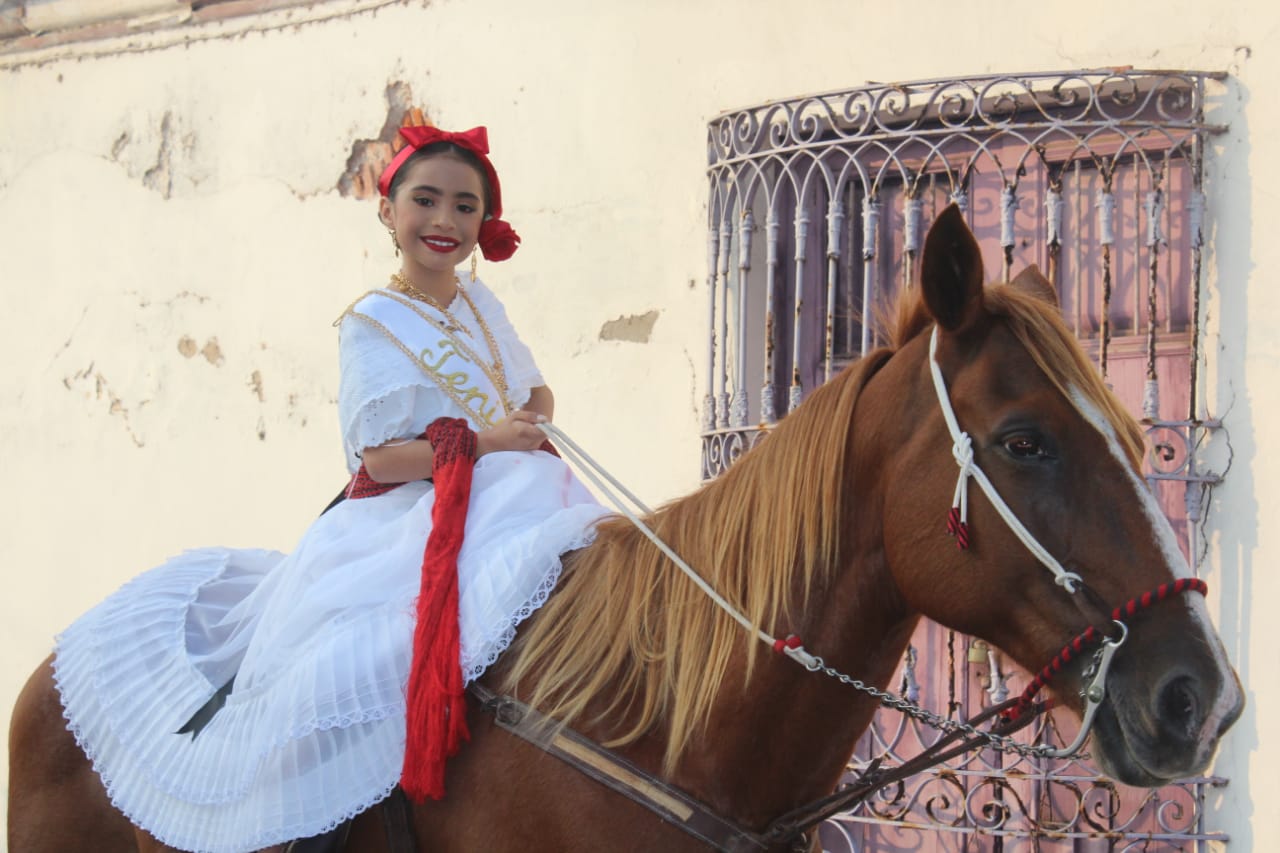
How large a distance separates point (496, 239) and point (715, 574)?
107 cm

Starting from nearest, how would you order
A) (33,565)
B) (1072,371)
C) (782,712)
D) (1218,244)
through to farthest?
(1072,371) → (782,712) → (1218,244) → (33,565)

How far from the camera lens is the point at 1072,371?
2.02 m

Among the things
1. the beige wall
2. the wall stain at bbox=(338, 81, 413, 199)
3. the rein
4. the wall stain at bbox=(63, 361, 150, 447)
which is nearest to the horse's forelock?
the rein

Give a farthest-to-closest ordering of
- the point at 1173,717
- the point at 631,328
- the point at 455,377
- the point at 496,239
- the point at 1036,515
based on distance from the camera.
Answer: the point at 631,328
the point at 496,239
the point at 455,377
the point at 1036,515
the point at 1173,717

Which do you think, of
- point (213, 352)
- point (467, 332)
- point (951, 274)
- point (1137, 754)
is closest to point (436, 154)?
point (467, 332)

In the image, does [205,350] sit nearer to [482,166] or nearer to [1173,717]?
[482,166]

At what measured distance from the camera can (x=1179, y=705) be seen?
1836mm

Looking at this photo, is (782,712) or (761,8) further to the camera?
(761,8)

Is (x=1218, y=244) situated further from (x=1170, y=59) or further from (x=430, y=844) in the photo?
(x=430, y=844)

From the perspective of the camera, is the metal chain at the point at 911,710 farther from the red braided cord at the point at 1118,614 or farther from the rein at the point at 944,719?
the red braided cord at the point at 1118,614

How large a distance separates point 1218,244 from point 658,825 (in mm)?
2843

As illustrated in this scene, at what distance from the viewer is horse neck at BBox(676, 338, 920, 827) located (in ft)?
7.00

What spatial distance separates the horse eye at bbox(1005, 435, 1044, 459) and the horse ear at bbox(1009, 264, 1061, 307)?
1.37ft

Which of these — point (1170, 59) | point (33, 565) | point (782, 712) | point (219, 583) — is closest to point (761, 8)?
point (1170, 59)
